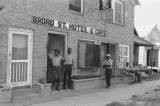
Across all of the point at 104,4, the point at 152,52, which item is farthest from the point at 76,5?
the point at 152,52

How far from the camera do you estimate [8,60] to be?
8133mm

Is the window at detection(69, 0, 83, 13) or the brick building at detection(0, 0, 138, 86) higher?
the window at detection(69, 0, 83, 13)

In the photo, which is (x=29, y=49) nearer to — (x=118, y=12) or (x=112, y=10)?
(x=112, y=10)

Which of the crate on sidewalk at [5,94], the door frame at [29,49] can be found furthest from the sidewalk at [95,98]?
the door frame at [29,49]

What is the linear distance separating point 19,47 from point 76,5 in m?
3.99

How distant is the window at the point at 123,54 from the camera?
48.3 feet

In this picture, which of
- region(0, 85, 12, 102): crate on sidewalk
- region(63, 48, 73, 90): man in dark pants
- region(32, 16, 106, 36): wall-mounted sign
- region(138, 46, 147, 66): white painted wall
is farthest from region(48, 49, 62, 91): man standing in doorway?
region(138, 46, 147, 66): white painted wall

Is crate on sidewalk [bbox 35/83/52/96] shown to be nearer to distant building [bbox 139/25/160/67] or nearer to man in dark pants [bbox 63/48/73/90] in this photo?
man in dark pants [bbox 63/48/73/90]

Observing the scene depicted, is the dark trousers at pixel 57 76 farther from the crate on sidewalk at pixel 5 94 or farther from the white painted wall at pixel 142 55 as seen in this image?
the white painted wall at pixel 142 55

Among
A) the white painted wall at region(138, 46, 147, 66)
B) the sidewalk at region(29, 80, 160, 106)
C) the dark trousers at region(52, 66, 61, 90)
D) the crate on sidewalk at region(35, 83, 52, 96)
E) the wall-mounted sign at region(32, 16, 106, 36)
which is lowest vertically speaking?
the sidewalk at region(29, 80, 160, 106)

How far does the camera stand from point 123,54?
49.4 feet

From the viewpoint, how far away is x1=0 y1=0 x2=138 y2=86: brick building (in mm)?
8234

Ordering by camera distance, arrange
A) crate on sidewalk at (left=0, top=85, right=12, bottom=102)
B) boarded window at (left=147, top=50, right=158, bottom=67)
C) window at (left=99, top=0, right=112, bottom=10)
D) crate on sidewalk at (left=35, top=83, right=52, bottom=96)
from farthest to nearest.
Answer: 1. boarded window at (left=147, top=50, right=158, bottom=67)
2. window at (left=99, top=0, right=112, bottom=10)
3. crate on sidewalk at (left=35, top=83, right=52, bottom=96)
4. crate on sidewalk at (left=0, top=85, right=12, bottom=102)

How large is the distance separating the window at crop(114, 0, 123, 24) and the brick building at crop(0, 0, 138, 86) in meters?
0.06
